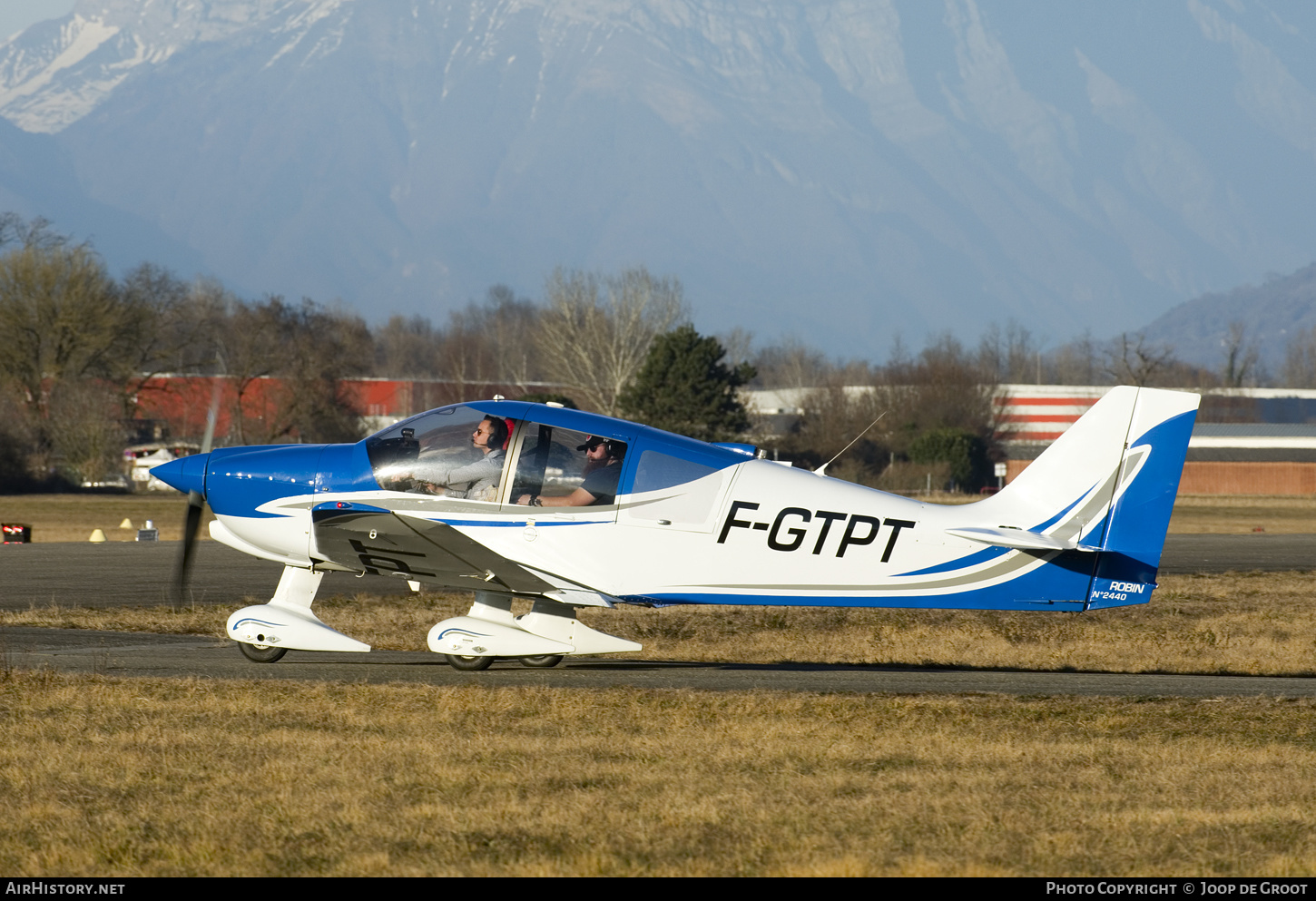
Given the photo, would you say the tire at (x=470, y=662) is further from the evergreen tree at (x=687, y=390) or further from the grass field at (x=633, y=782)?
the evergreen tree at (x=687, y=390)

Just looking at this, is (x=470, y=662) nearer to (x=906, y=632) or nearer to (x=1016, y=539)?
(x=1016, y=539)

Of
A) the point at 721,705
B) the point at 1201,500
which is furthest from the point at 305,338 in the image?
the point at 721,705

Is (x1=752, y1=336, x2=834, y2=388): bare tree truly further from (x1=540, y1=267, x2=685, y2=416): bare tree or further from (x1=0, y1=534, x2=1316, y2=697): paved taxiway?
(x1=0, y1=534, x2=1316, y2=697): paved taxiway

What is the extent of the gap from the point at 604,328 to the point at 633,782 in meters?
73.1

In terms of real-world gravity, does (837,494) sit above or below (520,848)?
above

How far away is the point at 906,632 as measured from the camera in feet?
58.1

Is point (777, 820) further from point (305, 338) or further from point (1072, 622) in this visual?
point (305, 338)

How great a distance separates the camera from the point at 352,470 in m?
11.9

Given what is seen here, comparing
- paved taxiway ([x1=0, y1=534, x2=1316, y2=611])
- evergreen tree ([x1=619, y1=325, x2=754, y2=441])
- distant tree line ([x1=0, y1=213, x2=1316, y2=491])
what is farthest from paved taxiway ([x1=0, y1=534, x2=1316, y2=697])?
evergreen tree ([x1=619, y1=325, x2=754, y2=441])

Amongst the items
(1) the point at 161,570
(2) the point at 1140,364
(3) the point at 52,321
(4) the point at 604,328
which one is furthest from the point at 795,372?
(1) the point at 161,570

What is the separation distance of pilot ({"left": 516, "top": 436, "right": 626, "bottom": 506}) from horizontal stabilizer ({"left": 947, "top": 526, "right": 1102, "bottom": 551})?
2.80 m

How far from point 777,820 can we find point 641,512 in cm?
503

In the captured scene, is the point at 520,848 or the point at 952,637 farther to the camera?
the point at 952,637

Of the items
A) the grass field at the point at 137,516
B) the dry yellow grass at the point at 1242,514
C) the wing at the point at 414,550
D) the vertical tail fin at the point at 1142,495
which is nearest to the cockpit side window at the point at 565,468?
the wing at the point at 414,550
